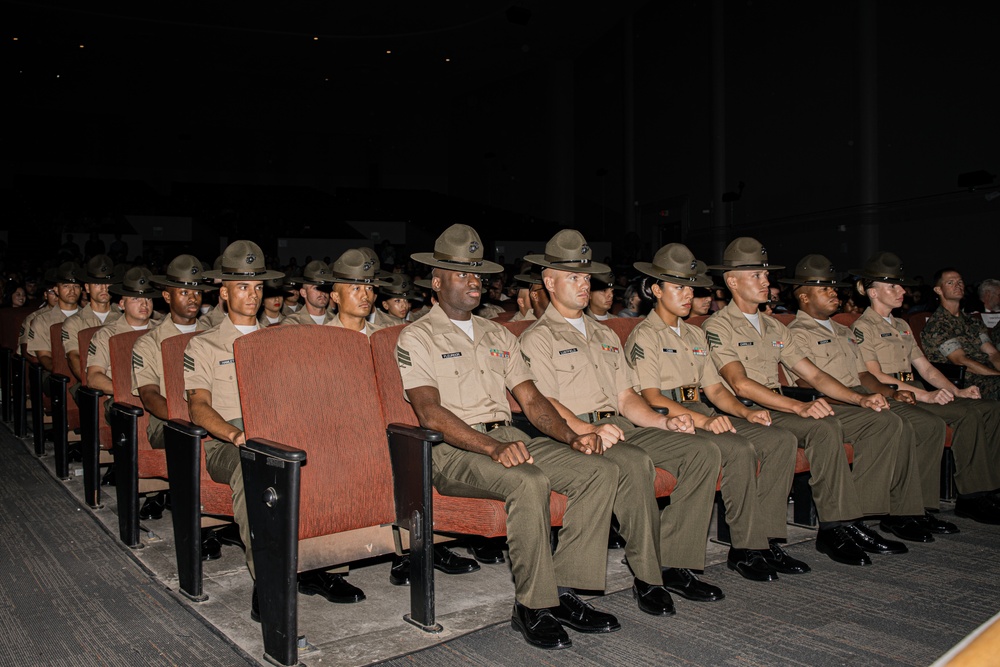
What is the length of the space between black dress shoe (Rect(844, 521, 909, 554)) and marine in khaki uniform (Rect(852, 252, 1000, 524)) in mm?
492

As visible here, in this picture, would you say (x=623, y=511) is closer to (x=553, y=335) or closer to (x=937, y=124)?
(x=553, y=335)

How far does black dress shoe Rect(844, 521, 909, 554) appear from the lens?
3209 mm

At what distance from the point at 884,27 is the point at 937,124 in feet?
4.83

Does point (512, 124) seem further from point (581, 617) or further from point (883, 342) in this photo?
point (581, 617)

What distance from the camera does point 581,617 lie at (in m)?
2.43

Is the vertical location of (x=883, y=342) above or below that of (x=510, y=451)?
above

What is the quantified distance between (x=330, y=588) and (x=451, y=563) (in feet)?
1.60

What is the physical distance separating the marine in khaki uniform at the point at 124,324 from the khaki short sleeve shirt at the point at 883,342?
3.51 m

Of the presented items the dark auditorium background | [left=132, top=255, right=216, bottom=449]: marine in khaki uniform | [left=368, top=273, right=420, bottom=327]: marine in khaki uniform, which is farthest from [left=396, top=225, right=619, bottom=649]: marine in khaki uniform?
the dark auditorium background

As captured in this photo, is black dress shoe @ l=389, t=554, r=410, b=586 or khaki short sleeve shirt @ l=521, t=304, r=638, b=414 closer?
black dress shoe @ l=389, t=554, r=410, b=586

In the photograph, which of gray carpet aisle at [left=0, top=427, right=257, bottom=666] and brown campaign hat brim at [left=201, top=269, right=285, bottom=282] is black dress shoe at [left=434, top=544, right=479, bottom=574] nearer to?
gray carpet aisle at [left=0, top=427, right=257, bottom=666]

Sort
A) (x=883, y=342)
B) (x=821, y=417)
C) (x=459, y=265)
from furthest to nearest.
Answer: (x=883, y=342)
(x=821, y=417)
(x=459, y=265)

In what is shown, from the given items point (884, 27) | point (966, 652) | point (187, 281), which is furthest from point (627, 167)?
point (966, 652)

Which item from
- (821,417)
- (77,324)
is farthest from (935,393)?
(77,324)
